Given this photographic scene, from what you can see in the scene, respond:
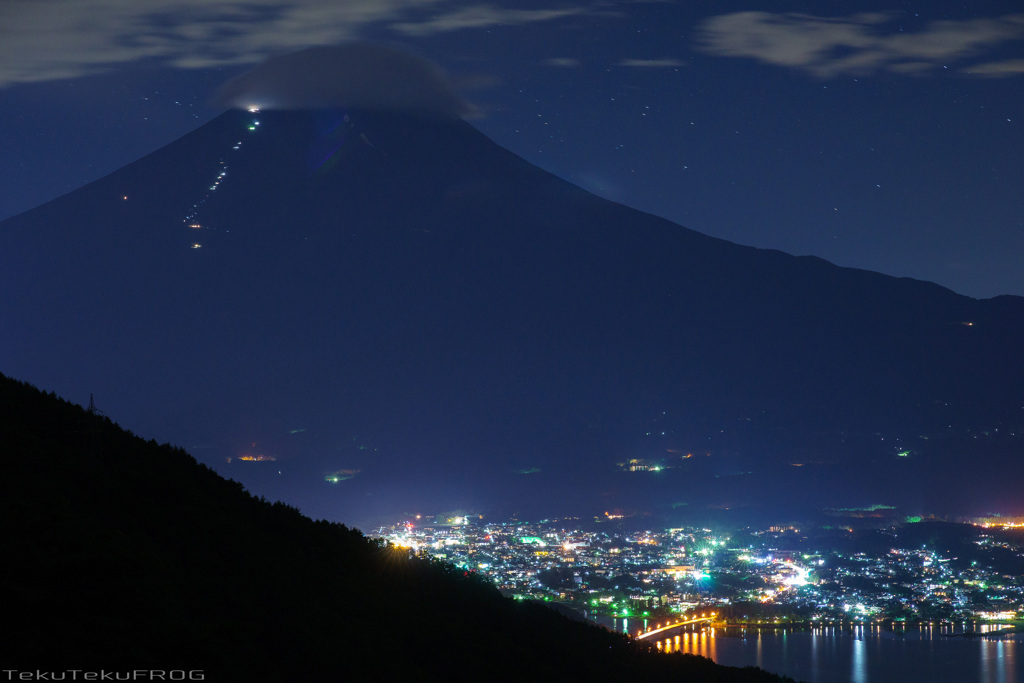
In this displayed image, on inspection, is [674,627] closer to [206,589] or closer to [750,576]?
[750,576]

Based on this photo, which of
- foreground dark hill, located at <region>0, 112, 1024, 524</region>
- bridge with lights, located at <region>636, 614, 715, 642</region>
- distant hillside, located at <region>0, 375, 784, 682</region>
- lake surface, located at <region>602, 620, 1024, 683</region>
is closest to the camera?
distant hillside, located at <region>0, 375, 784, 682</region>

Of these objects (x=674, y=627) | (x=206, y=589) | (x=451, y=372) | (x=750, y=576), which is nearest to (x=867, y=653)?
(x=674, y=627)

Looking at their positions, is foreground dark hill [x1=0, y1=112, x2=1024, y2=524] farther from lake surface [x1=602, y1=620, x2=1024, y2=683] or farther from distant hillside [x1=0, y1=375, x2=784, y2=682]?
distant hillside [x1=0, y1=375, x2=784, y2=682]

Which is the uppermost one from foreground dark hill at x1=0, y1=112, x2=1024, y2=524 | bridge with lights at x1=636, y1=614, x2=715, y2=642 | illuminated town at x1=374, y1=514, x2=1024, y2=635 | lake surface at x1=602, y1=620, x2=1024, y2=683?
foreground dark hill at x1=0, y1=112, x2=1024, y2=524

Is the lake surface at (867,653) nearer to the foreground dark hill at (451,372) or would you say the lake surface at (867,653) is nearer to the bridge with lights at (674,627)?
the bridge with lights at (674,627)

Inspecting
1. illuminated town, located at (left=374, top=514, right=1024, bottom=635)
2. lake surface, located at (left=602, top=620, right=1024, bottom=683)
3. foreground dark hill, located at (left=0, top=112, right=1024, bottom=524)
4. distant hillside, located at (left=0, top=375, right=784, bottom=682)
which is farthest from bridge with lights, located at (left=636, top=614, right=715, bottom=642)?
foreground dark hill, located at (left=0, top=112, right=1024, bottom=524)

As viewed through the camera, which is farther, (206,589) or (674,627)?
(674,627)
